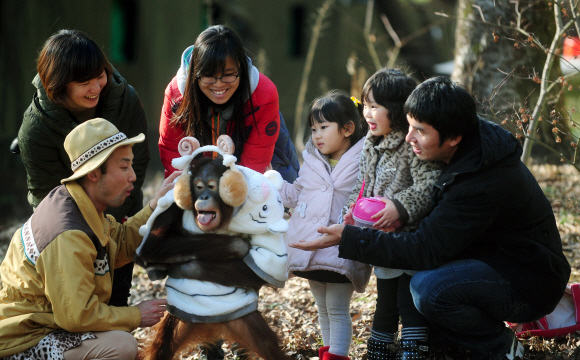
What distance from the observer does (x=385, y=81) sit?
10.0 ft

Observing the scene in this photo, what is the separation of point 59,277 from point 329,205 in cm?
147

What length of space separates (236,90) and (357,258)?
49.1 inches

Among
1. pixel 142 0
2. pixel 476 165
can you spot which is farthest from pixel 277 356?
pixel 142 0

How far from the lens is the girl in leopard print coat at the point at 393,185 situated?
9.53 ft

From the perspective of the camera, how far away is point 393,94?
305 centimetres

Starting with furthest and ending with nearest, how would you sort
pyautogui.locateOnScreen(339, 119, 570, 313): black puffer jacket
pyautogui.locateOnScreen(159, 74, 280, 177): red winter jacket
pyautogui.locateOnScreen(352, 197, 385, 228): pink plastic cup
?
pyautogui.locateOnScreen(159, 74, 280, 177): red winter jacket → pyautogui.locateOnScreen(352, 197, 385, 228): pink plastic cup → pyautogui.locateOnScreen(339, 119, 570, 313): black puffer jacket

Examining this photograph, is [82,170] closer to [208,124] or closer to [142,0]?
[208,124]

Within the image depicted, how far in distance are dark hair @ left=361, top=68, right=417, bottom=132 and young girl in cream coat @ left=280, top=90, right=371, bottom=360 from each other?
1.01ft

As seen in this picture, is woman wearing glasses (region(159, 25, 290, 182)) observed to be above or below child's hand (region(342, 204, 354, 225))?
above

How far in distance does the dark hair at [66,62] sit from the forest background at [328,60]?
3.59 ft

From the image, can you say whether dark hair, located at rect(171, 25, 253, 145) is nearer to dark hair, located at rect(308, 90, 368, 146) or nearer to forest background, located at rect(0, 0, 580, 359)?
dark hair, located at rect(308, 90, 368, 146)

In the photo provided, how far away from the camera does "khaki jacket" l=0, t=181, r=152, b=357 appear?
8.69ft

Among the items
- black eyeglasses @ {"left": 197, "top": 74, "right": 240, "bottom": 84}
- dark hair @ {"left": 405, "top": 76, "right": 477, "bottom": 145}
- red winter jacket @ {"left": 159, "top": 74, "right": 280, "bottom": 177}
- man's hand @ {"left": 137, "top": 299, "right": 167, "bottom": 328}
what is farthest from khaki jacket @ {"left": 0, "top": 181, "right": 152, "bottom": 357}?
dark hair @ {"left": 405, "top": 76, "right": 477, "bottom": 145}

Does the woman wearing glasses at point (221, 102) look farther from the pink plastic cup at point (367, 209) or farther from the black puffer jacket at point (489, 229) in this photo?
the black puffer jacket at point (489, 229)
